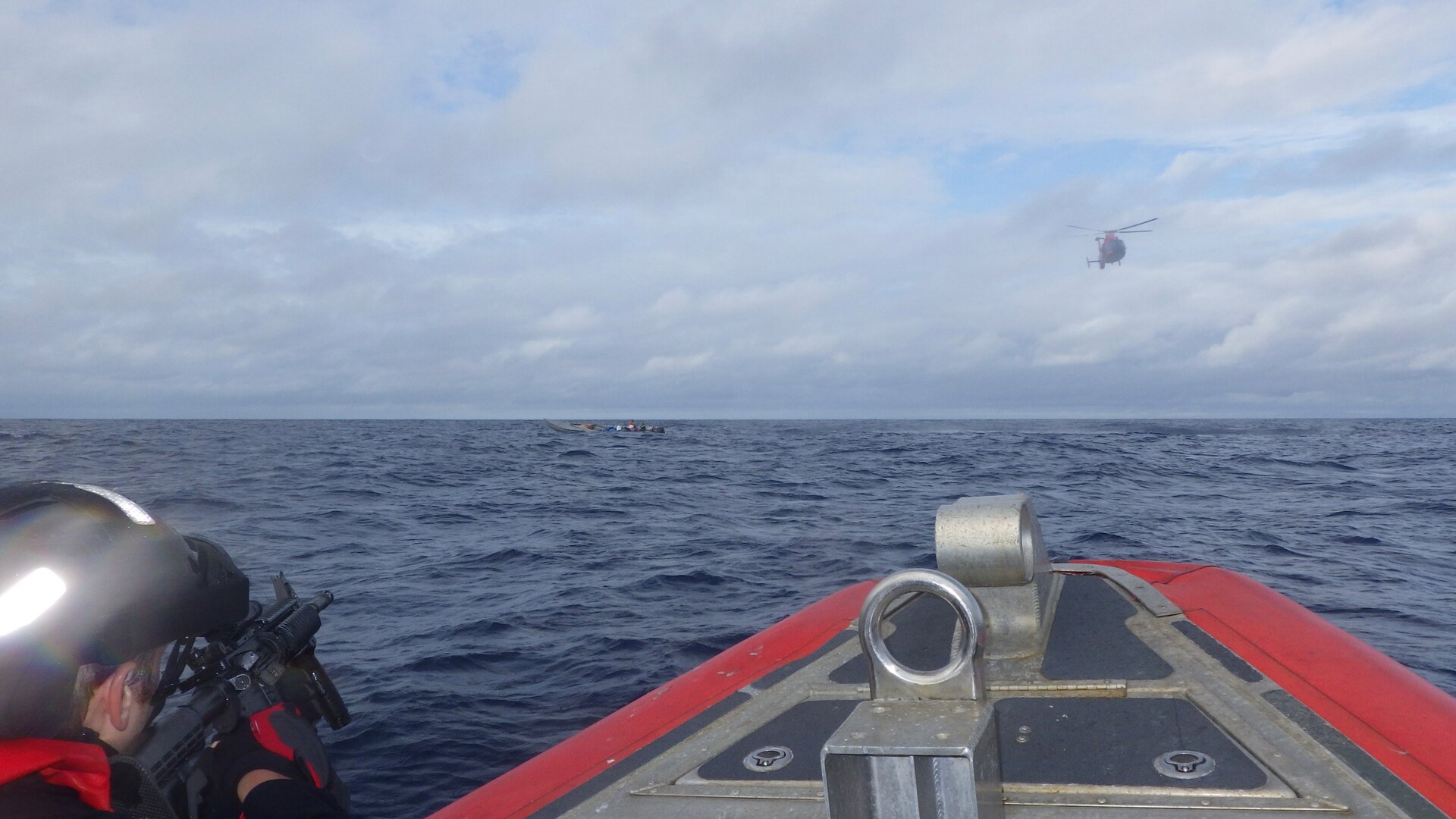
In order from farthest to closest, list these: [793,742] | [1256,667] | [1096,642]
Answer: [1096,642]
[1256,667]
[793,742]

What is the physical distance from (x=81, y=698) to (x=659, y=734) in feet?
6.43

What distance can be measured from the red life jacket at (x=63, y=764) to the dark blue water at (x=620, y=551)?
11.0 ft

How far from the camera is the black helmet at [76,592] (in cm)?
151

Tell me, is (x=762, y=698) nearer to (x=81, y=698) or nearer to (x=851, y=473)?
(x=81, y=698)

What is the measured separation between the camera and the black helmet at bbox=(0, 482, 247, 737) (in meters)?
1.51

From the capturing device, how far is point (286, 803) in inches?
82.1

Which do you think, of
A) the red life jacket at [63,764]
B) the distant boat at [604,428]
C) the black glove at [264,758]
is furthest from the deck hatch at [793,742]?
the distant boat at [604,428]

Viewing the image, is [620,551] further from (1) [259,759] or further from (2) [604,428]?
(2) [604,428]

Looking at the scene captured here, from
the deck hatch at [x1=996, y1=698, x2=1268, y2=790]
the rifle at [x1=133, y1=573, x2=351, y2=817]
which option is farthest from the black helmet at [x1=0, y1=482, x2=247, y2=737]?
the deck hatch at [x1=996, y1=698, x2=1268, y2=790]

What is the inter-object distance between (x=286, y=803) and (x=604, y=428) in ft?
234

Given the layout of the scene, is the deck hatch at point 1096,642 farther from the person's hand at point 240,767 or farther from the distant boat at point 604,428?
the distant boat at point 604,428

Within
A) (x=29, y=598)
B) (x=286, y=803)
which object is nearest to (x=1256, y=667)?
(x=286, y=803)

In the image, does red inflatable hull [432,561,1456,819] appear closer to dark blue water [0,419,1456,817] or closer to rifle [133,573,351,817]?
rifle [133,573,351,817]

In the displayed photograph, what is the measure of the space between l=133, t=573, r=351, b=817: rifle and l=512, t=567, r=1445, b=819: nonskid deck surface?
92 centimetres
